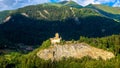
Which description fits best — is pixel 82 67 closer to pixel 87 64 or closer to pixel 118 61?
pixel 87 64

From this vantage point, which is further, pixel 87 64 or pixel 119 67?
pixel 87 64

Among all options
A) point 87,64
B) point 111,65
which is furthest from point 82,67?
point 111,65

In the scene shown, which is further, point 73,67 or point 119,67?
point 73,67

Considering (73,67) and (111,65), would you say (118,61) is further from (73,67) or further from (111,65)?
(73,67)

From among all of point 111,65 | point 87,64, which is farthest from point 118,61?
point 87,64

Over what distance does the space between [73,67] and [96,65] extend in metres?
12.6

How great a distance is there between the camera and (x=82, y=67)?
200m

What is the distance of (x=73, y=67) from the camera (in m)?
199

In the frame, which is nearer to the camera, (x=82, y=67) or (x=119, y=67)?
(x=119, y=67)

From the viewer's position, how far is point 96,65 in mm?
194750

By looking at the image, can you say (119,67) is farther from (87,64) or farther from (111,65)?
(87,64)

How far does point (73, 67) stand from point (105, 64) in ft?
56.4

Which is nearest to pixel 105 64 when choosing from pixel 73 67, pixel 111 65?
pixel 111 65

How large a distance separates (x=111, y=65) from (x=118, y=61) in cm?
409
